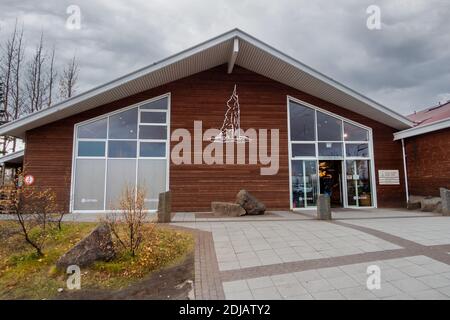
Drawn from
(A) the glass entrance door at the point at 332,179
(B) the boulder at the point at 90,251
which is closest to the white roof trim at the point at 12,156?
(B) the boulder at the point at 90,251

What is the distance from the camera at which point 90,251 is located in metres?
4.89

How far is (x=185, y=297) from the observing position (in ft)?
11.8

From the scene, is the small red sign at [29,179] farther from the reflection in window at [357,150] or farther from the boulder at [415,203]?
the boulder at [415,203]

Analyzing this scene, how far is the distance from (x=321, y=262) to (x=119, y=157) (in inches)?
379

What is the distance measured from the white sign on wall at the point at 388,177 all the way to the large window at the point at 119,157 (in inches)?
412

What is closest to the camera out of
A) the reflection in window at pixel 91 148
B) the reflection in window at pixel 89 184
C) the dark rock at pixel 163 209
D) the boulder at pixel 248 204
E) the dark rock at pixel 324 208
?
the dark rock at pixel 163 209

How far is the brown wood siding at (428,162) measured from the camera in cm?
1109

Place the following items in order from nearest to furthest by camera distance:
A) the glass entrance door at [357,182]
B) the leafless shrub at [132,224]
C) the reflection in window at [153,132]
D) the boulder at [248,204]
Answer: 1. the leafless shrub at [132,224]
2. the boulder at [248,204]
3. the reflection in window at [153,132]
4. the glass entrance door at [357,182]

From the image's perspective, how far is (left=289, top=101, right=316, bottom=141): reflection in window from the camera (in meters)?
12.7

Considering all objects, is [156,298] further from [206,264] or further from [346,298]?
[346,298]

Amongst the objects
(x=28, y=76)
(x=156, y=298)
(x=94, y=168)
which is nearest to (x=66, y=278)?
(x=156, y=298)

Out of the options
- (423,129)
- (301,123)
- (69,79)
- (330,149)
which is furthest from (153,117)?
(69,79)

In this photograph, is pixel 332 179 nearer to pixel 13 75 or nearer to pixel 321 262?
pixel 321 262

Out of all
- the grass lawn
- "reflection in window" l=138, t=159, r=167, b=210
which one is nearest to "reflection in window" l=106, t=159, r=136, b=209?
"reflection in window" l=138, t=159, r=167, b=210
